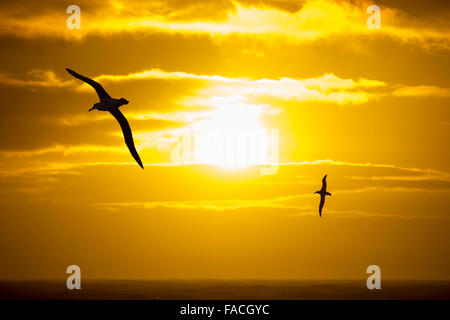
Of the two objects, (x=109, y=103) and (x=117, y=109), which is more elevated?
(x=109, y=103)

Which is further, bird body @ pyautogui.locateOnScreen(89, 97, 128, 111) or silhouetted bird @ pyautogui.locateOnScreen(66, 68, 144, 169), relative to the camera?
bird body @ pyautogui.locateOnScreen(89, 97, 128, 111)

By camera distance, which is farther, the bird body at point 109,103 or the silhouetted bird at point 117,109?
the bird body at point 109,103

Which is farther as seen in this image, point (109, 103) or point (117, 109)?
point (117, 109)

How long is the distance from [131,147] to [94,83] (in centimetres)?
454
